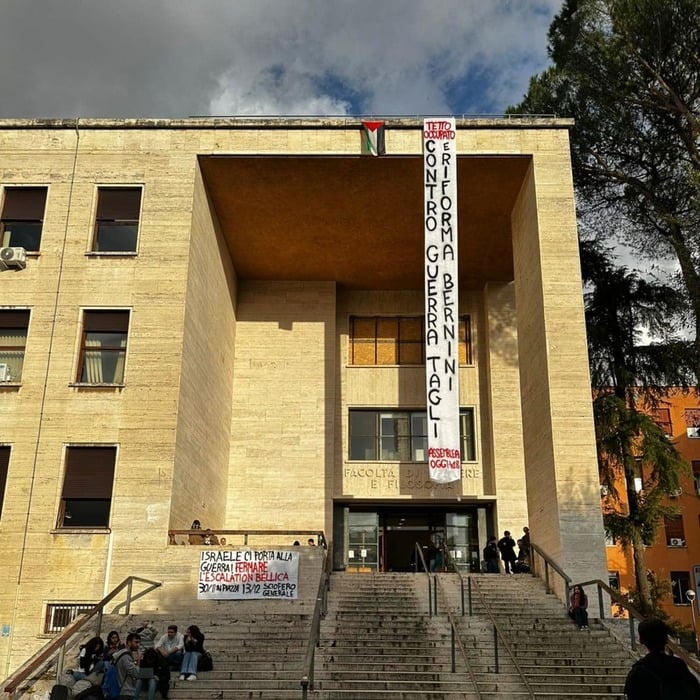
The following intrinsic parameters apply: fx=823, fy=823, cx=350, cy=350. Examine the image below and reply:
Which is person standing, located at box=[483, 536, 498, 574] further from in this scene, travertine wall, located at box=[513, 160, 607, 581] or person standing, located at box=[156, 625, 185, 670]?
person standing, located at box=[156, 625, 185, 670]

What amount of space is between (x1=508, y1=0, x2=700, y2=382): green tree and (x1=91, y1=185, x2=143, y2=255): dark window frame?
12.8m

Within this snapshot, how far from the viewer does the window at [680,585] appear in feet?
137

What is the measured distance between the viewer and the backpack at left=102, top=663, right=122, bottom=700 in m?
11.6

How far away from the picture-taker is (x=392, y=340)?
86.1 ft

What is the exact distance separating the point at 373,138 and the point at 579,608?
468 inches

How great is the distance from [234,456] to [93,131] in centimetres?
989

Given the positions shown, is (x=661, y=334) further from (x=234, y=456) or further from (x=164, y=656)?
(x=164, y=656)

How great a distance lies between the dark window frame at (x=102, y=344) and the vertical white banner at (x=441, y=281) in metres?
7.14

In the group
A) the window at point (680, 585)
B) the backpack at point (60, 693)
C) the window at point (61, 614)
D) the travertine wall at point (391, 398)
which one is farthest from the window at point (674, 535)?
the backpack at point (60, 693)

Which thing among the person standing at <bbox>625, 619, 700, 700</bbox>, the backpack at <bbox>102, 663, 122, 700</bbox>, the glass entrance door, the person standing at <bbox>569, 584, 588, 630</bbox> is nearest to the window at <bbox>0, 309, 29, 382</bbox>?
the backpack at <bbox>102, 663, 122, 700</bbox>

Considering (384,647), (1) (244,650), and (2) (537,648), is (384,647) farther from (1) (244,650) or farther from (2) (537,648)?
(2) (537,648)

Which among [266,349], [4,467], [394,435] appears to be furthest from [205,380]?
[394,435]

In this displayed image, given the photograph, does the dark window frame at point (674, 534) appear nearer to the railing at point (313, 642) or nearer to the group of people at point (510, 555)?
the group of people at point (510, 555)

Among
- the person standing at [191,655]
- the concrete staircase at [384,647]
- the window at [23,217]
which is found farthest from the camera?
the window at [23,217]
